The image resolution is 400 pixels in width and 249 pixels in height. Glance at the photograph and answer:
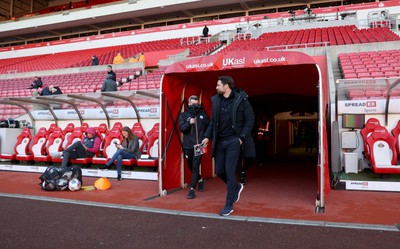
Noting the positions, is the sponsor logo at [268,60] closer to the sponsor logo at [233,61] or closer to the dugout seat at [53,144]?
the sponsor logo at [233,61]

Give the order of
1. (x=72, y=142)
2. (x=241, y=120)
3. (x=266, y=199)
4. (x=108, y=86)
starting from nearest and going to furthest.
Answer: (x=241, y=120)
(x=266, y=199)
(x=72, y=142)
(x=108, y=86)

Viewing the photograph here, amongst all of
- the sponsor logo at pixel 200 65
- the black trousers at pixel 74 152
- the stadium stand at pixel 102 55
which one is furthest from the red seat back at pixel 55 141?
the stadium stand at pixel 102 55

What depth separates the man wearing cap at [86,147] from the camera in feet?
28.3

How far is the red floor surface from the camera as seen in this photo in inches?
191

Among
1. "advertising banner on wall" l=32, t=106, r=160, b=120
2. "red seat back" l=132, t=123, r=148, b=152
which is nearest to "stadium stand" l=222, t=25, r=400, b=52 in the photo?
"advertising banner on wall" l=32, t=106, r=160, b=120

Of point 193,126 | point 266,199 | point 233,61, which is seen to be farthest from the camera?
point 193,126

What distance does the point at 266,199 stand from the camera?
19.5 feet

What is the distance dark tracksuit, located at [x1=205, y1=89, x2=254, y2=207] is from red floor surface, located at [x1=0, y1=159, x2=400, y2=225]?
0.64m

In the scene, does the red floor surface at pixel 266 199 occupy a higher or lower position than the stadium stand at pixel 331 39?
lower

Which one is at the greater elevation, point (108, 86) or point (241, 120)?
point (108, 86)

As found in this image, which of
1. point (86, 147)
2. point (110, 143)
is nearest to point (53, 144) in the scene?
point (86, 147)

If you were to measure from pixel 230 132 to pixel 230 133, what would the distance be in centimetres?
1

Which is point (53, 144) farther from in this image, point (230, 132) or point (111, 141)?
point (230, 132)

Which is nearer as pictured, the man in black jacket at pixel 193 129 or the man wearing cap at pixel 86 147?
the man in black jacket at pixel 193 129
